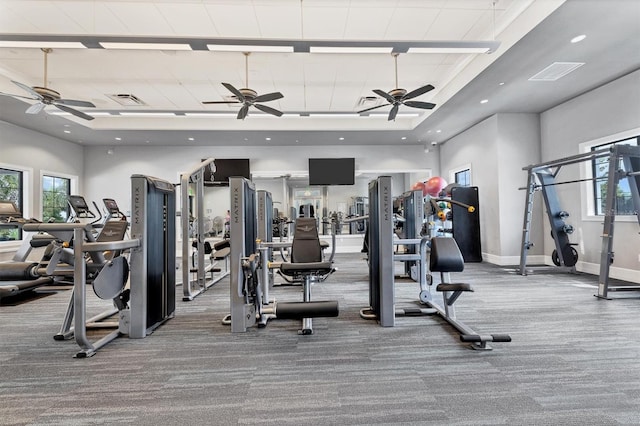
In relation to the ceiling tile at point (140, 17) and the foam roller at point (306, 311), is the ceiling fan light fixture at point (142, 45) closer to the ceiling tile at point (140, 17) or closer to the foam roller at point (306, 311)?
the ceiling tile at point (140, 17)

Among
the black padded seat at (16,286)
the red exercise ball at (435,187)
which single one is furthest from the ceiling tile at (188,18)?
the red exercise ball at (435,187)

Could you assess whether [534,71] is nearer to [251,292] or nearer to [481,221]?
[481,221]

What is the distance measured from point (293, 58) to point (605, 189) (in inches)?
238

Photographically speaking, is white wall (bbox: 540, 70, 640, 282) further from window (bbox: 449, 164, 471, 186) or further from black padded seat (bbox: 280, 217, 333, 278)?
black padded seat (bbox: 280, 217, 333, 278)

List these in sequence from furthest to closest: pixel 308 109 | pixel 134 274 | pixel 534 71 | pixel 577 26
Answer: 1. pixel 308 109
2. pixel 534 71
3. pixel 577 26
4. pixel 134 274

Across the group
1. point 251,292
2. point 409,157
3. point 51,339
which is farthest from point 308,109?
point 51,339

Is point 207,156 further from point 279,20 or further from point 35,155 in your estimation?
point 279,20

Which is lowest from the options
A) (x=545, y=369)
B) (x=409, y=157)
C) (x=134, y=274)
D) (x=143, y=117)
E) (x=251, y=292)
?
(x=545, y=369)

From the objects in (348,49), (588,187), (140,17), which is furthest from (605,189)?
(140,17)

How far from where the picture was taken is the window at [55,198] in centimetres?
790

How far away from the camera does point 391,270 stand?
314 centimetres

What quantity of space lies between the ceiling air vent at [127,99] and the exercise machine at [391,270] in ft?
19.0

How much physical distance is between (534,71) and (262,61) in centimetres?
434

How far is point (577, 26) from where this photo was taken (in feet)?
11.9
